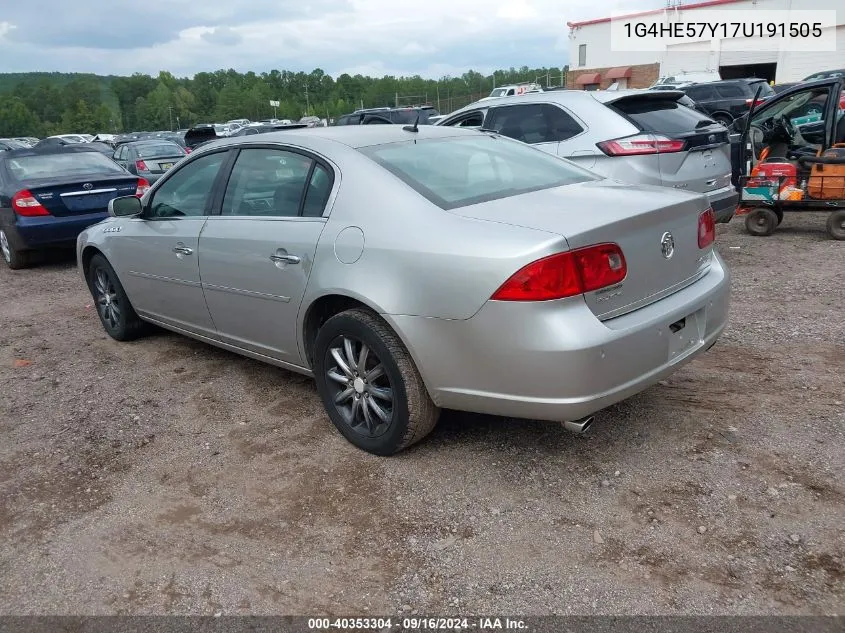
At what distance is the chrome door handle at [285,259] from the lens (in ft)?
12.0

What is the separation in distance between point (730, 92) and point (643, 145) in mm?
14847

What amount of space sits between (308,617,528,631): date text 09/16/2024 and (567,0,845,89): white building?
4209cm

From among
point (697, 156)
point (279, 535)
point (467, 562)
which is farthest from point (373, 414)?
point (697, 156)

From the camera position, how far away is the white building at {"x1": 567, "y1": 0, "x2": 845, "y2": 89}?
38.3 m

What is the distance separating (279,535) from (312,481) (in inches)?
17.2

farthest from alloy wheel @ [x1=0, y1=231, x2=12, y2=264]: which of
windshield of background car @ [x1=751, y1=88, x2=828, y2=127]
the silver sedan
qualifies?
windshield of background car @ [x1=751, y1=88, x2=828, y2=127]

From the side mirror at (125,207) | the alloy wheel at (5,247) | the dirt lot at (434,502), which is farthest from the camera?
the alloy wheel at (5,247)

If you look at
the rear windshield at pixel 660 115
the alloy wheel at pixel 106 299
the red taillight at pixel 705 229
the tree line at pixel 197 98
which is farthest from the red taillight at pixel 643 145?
the tree line at pixel 197 98

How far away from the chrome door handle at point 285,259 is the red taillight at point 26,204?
19.9ft

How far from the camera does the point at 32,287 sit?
8.16 m

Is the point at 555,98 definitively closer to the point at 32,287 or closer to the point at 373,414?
the point at 373,414

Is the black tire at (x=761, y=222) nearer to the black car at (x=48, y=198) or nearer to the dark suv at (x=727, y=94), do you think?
the black car at (x=48, y=198)

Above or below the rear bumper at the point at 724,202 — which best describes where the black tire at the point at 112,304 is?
below

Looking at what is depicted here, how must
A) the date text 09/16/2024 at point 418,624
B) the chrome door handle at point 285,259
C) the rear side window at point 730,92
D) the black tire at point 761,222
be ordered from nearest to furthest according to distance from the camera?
the date text 09/16/2024 at point 418,624
the chrome door handle at point 285,259
the black tire at point 761,222
the rear side window at point 730,92
